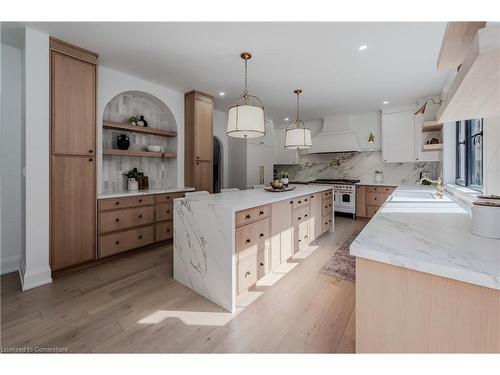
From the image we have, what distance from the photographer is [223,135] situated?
17.7ft

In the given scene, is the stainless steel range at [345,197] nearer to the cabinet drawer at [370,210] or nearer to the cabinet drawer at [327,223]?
the cabinet drawer at [370,210]

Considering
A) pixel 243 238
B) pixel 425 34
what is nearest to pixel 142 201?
pixel 243 238

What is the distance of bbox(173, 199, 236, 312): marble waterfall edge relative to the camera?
1.80 metres

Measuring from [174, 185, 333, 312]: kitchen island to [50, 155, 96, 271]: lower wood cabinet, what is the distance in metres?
1.20

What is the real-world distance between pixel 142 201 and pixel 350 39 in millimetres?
3215

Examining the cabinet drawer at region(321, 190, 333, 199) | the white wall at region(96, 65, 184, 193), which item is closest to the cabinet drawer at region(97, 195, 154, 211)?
the white wall at region(96, 65, 184, 193)

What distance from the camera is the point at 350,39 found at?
2.35m

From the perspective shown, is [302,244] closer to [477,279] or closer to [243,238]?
[243,238]

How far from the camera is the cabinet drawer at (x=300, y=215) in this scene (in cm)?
283

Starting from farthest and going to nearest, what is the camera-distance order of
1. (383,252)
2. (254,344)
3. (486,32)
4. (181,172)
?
(181,172), (254,344), (383,252), (486,32)

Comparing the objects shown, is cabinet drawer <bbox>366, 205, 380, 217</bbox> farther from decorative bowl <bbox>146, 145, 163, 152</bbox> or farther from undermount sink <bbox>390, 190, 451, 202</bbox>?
decorative bowl <bbox>146, 145, 163, 152</bbox>

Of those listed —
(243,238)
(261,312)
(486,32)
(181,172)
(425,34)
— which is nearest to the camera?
(486,32)

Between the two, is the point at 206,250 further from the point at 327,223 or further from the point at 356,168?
the point at 356,168

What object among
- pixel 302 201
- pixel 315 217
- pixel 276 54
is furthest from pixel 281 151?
pixel 276 54
